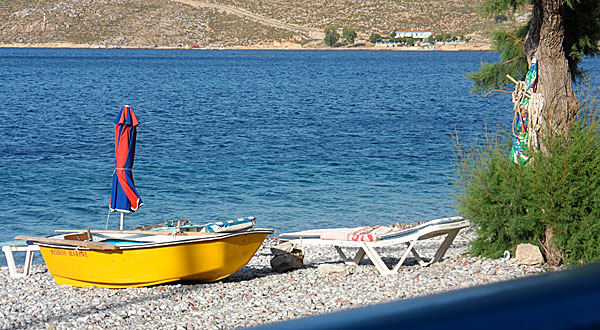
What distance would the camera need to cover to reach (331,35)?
162750 mm

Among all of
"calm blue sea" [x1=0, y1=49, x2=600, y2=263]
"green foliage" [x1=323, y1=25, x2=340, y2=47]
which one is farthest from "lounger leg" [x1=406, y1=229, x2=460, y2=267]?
"green foliage" [x1=323, y1=25, x2=340, y2=47]

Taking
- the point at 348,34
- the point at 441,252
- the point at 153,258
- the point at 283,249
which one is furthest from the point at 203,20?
the point at 153,258

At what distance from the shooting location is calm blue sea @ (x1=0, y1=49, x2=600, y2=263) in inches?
712

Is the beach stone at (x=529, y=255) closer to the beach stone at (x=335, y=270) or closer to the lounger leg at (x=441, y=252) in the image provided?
the lounger leg at (x=441, y=252)

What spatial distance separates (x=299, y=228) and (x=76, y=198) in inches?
271

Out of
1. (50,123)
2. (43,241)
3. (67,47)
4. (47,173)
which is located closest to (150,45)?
(67,47)

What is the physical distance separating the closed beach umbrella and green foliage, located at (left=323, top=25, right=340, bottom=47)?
153380mm

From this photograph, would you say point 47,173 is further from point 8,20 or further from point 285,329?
point 8,20

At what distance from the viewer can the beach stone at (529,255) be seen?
31.3 feet

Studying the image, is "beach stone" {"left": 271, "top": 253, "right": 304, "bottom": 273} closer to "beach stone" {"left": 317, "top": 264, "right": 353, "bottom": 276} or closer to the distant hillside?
"beach stone" {"left": 317, "top": 264, "right": 353, "bottom": 276}

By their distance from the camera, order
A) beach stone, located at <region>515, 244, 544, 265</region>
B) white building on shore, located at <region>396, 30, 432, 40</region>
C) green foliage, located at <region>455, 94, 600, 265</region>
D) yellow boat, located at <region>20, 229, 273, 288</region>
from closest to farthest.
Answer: green foliage, located at <region>455, 94, 600, 265</region> → beach stone, located at <region>515, 244, 544, 265</region> → yellow boat, located at <region>20, 229, 273, 288</region> → white building on shore, located at <region>396, 30, 432, 40</region>

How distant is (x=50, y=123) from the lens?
40.6m

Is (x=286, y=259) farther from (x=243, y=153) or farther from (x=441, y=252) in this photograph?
(x=243, y=153)

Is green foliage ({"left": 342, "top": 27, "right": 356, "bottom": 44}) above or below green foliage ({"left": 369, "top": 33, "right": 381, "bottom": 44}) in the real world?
above
